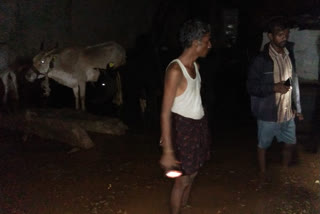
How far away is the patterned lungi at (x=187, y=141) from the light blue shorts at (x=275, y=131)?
1.35 m

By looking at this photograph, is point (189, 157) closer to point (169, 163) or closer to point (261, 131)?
point (169, 163)

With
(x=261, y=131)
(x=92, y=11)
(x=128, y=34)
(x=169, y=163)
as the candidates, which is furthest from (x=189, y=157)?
(x=128, y=34)

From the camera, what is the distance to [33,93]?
335 inches

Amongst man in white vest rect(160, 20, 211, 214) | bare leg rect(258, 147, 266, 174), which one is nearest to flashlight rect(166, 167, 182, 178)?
man in white vest rect(160, 20, 211, 214)

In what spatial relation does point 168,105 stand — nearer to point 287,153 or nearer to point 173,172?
point 173,172

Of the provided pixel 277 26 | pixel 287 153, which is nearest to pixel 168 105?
pixel 277 26

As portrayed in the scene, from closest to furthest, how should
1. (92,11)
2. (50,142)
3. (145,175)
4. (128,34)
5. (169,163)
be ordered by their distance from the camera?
(169,163) → (145,175) → (50,142) → (92,11) → (128,34)

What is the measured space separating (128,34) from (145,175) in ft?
27.0

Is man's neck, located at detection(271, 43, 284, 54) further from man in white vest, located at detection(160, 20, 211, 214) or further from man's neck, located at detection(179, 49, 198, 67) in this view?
man's neck, located at detection(179, 49, 198, 67)

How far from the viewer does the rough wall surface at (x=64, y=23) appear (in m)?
8.18

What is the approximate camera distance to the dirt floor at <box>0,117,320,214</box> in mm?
3977

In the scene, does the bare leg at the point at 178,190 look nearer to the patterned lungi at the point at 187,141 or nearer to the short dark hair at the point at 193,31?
the patterned lungi at the point at 187,141

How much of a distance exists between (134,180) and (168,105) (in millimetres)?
1934

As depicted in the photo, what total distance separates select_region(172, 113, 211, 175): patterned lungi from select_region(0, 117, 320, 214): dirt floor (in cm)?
85
